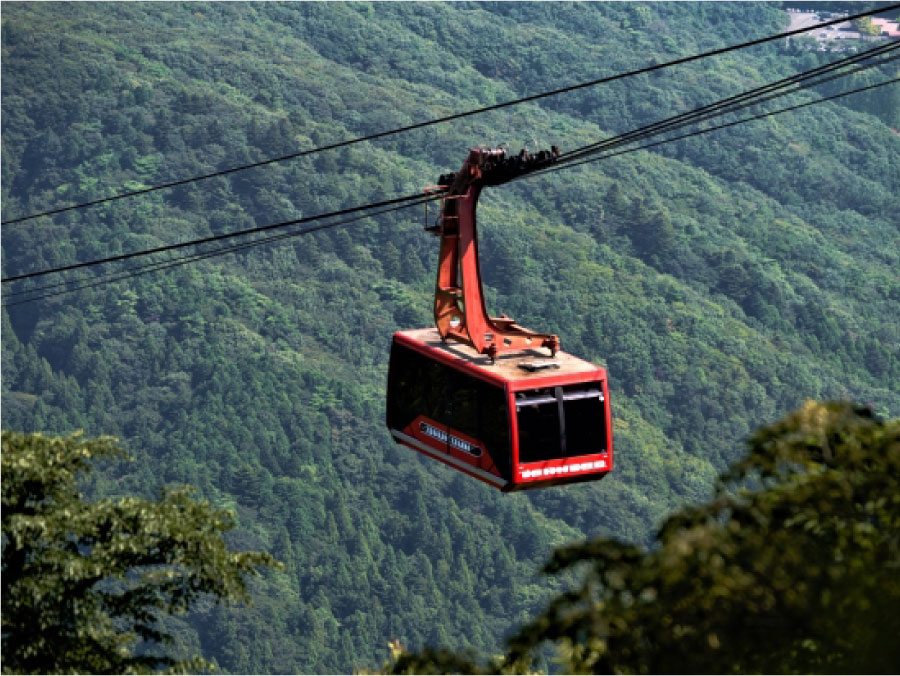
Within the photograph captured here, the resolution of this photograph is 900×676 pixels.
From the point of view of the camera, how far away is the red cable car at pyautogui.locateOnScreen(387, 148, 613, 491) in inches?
906

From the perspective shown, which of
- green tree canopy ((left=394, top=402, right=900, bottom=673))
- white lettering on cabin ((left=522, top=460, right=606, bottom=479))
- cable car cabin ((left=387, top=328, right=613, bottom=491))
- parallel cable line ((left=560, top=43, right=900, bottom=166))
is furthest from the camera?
white lettering on cabin ((left=522, top=460, right=606, bottom=479))

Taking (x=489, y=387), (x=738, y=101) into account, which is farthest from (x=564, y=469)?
(x=738, y=101)

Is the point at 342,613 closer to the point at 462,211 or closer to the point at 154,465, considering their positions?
the point at 154,465

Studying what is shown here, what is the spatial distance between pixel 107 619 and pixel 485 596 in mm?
164118

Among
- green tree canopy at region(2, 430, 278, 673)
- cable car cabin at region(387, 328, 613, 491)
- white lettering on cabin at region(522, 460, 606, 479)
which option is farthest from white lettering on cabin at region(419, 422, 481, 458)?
green tree canopy at region(2, 430, 278, 673)

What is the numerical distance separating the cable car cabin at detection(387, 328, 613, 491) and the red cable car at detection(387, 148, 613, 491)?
0.5 inches

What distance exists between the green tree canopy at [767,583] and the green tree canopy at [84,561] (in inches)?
250

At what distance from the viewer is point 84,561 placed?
56.6 feet

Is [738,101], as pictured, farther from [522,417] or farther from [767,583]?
[767,583]

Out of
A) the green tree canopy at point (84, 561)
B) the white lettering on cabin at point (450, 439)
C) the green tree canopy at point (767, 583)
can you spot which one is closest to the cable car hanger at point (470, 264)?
the white lettering on cabin at point (450, 439)

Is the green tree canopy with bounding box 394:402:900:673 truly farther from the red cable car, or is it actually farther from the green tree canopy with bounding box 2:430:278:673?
the red cable car

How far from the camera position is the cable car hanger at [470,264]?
23859mm

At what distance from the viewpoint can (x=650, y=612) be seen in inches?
426

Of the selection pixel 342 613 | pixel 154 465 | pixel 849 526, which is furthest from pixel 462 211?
pixel 154 465
